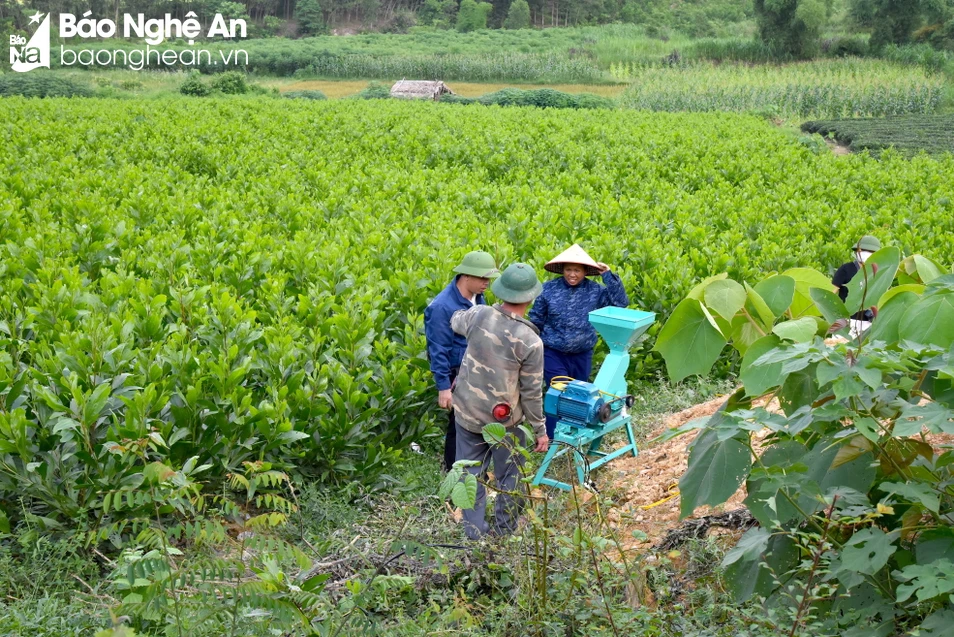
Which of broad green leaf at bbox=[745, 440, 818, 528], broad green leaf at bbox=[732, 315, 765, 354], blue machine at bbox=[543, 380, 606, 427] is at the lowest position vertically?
blue machine at bbox=[543, 380, 606, 427]

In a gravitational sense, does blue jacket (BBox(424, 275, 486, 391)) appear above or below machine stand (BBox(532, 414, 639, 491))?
above

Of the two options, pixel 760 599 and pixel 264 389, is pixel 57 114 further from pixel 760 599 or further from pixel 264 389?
pixel 760 599

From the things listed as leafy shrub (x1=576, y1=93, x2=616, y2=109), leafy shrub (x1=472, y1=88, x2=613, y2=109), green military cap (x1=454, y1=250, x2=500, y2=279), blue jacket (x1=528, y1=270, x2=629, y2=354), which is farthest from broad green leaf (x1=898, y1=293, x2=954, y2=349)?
leafy shrub (x1=472, y1=88, x2=613, y2=109)

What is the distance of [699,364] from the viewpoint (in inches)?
113

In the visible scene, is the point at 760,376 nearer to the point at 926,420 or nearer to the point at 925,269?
the point at 926,420

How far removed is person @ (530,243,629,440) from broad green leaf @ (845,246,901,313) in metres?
3.80

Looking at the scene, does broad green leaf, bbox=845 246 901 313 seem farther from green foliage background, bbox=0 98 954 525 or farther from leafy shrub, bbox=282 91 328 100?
leafy shrub, bbox=282 91 328 100

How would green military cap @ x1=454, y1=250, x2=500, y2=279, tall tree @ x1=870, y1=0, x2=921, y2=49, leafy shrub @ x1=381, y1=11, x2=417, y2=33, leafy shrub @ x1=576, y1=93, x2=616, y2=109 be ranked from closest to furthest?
green military cap @ x1=454, y1=250, x2=500, y2=279 → leafy shrub @ x1=576, y1=93, x2=616, y2=109 → tall tree @ x1=870, y1=0, x2=921, y2=49 → leafy shrub @ x1=381, y1=11, x2=417, y2=33

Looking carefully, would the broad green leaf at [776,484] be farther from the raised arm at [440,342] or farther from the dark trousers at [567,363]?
the dark trousers at [567,363]

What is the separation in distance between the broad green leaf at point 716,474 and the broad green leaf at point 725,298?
0.42 meters

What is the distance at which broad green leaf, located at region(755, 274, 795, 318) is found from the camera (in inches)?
118

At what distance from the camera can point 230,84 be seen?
41.9 metres

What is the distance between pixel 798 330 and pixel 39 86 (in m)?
43.3

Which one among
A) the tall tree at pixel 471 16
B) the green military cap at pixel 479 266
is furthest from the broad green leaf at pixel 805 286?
the tall tree at pixel 471 16
